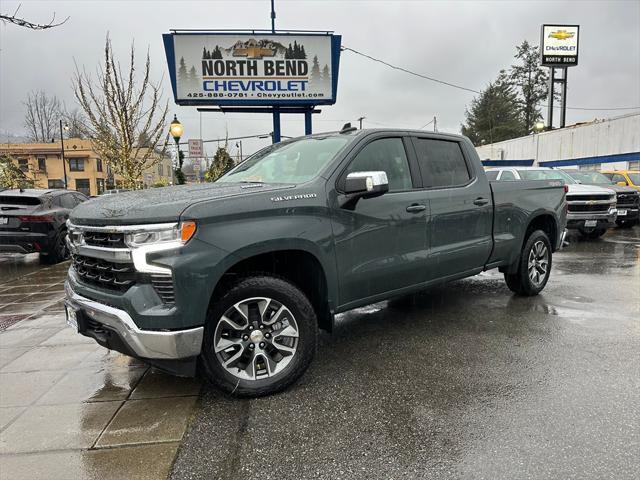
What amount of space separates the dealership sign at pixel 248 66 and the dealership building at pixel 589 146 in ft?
53.1

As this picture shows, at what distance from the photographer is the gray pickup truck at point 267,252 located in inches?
115

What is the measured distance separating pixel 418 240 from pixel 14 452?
332cm

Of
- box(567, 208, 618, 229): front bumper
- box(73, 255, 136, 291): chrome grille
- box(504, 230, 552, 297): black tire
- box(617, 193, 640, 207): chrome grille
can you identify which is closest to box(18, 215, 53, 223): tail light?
box(73, 255, 136, 291): chrome grille

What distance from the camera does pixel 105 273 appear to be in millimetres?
3193

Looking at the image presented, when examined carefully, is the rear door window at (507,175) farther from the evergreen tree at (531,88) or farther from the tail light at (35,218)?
the evergreen tree at (531,88)

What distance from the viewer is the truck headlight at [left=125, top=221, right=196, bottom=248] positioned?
290cm

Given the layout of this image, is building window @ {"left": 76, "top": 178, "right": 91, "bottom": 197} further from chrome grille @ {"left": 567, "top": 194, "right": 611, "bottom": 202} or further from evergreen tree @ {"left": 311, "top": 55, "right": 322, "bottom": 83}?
chrome grille @ {"left": 567, "top": 194, "right": 611, "bottom": 202}

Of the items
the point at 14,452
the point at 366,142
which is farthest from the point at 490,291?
the point at 14,452

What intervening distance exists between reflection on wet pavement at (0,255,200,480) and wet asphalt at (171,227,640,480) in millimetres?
210

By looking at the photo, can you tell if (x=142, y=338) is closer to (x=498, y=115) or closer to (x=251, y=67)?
(x=251, y=67)

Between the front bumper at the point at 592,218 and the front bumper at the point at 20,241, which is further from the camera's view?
the front bumper at the point at 592,218

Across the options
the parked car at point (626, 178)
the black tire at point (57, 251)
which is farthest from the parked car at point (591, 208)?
the black tire at point (57, 251)

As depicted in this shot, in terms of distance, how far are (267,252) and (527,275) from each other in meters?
3.88

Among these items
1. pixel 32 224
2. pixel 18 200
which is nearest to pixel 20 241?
pixel 32 224
